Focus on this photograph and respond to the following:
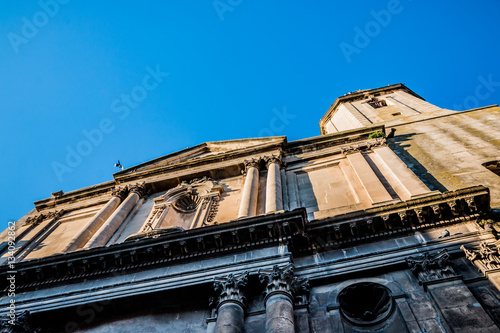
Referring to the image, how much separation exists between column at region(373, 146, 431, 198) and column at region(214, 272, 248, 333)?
20.3 ft

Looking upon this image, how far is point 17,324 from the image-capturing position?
9.91 meters

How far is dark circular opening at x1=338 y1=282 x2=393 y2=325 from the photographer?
27.2 feet

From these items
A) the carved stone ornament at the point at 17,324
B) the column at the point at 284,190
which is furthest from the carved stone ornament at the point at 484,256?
the carved stone ornament at the point at 17,324

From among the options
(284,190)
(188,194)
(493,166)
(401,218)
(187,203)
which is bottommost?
(401,218)

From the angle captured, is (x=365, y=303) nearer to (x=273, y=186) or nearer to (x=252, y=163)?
(x=273, y=186)

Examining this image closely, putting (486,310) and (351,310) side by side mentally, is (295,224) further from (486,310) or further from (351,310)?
(486,310)

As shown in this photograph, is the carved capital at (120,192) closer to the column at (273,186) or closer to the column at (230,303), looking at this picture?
the column at (273,186)

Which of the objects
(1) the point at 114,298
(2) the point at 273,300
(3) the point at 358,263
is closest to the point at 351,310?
(3) the point at 358,263

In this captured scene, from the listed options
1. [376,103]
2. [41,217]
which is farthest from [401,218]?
[376,103]

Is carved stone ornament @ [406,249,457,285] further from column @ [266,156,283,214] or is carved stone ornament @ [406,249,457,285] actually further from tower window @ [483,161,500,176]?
tower window @ [483,161,500,176]

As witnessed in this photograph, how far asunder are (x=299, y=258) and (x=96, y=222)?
967cm

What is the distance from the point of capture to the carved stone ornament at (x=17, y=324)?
988cm

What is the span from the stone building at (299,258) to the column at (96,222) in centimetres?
8

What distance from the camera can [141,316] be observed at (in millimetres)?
9820
